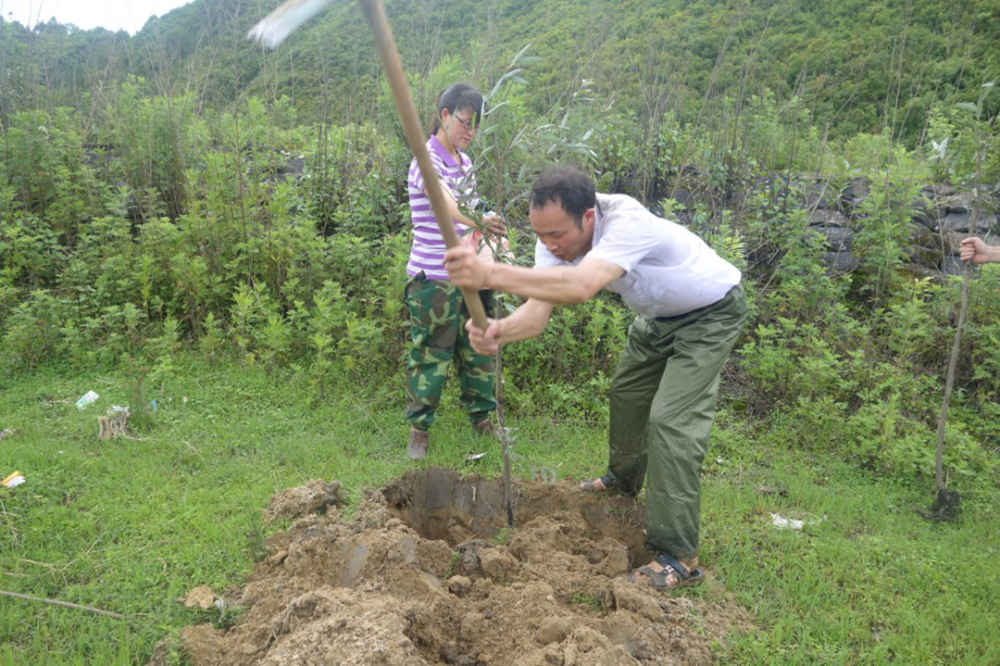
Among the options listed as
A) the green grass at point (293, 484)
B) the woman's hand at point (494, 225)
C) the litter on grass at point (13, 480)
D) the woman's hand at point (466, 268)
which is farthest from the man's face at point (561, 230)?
the litter on grass at point (13, 480)

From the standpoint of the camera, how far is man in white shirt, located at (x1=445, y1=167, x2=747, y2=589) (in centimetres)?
258

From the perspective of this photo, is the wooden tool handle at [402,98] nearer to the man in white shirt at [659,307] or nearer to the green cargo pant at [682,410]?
the man in white shirt at [659,307]

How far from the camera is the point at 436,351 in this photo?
13.6ft

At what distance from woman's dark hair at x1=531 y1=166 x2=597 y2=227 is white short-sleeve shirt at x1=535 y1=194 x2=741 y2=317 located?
165 mm

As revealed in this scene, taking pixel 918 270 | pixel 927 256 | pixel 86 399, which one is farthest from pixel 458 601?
pixel 927 256

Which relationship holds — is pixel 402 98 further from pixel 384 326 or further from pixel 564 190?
pixel 384 326

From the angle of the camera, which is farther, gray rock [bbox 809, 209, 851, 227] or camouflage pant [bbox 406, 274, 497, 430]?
gray rock [bbox 809, 209, 851, 227]

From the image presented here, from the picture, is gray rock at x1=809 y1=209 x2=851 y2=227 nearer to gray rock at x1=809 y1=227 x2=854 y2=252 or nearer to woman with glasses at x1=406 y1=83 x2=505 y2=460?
gray rock at x1=809 y1=227 x2=854 y2=252

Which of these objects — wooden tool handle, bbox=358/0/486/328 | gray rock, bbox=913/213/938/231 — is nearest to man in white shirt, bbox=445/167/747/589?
wooden tool handle, bbox=358/0/486/328

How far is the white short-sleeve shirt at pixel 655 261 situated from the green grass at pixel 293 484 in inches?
51.5

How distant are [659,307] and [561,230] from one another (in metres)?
0.75

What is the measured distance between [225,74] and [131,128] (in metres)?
1.57

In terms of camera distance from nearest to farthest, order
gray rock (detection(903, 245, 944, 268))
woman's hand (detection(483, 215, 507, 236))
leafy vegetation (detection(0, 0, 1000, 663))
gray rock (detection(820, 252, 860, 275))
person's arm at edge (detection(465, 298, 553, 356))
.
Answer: person's arm at edge (detection(465, 298, 553, 356))
woman's hand (detection(483, 215, 507, 236))
leafy vegetation (detection(0, 0, 1000, 663))
gray rock (detection(820, 252, 860, 275))
gray rock (detection(903, 245, 944, 268))

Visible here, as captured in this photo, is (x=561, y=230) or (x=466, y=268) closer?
(x=466, y=268)
